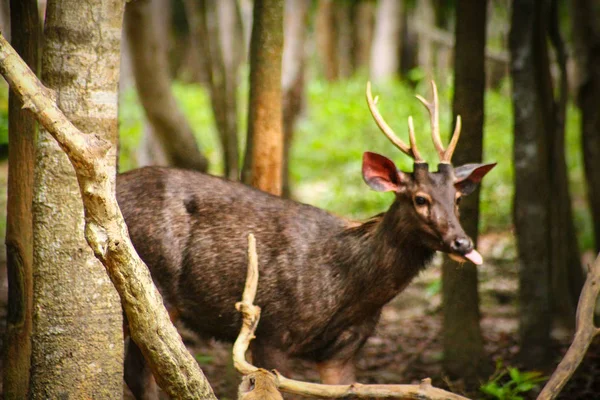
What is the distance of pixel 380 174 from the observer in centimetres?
601

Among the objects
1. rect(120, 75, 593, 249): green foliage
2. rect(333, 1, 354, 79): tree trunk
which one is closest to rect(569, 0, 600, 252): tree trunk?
rect(120, 75, 593, 249): green foliage

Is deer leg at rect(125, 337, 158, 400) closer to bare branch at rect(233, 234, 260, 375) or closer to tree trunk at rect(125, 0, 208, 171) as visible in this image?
bare branch at rect(233, 234, 260, 375)

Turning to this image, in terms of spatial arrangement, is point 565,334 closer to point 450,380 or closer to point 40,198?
point 450,380

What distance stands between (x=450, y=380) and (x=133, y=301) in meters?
4.00

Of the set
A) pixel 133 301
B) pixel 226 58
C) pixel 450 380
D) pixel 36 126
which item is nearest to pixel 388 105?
pixel 226 58

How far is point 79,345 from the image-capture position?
15.7 feet

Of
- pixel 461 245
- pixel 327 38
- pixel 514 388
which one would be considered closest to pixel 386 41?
pixel 327 38

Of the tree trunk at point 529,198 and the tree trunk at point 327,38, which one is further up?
the tree trunk at point 327,38

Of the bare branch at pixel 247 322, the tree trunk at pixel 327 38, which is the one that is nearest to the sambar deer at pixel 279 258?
the bare branch at pixel 247 322

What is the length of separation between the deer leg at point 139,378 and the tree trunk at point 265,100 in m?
1.90

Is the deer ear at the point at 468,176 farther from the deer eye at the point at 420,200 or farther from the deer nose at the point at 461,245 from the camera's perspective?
the deer nose at the point at 461,245

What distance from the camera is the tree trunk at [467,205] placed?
711cm

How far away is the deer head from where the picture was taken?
5.52 meters

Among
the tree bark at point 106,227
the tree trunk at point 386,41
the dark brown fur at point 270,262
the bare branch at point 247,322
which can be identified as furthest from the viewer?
the tree trunk at point 386,41
